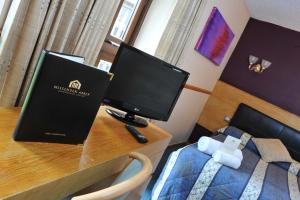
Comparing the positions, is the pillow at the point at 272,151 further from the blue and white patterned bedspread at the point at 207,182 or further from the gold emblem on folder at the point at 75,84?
the gold emblem on folder at the point at 75,84

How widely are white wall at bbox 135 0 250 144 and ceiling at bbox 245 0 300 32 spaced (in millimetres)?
168

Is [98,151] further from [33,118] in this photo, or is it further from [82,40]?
[82,40]

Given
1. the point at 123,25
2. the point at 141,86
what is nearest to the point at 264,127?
the point at 123,25

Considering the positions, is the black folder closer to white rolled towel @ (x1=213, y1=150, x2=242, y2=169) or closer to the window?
the window

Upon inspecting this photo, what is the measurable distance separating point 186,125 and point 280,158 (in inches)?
58.2

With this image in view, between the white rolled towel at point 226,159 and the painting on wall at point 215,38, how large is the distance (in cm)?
142

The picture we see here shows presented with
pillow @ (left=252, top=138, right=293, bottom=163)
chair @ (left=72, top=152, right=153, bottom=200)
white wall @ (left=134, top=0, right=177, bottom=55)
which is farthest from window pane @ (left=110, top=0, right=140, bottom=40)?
pillow @ (left=252, top=138, right=293, bottom=163)

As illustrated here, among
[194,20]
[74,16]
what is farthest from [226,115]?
[74,16]

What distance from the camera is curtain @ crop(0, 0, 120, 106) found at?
120cm

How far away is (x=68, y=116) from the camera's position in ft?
3.56

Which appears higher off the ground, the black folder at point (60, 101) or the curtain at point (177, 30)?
the curtain at point (177, 30)

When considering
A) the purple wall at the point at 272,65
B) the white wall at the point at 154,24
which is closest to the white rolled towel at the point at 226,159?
the white wall at the point at 154,24

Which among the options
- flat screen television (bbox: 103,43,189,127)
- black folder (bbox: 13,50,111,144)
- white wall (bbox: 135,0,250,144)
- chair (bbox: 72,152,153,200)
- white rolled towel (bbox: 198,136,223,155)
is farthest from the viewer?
white wall (bbox: 135,0,250,144)

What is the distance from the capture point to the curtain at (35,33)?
3.94 ft
